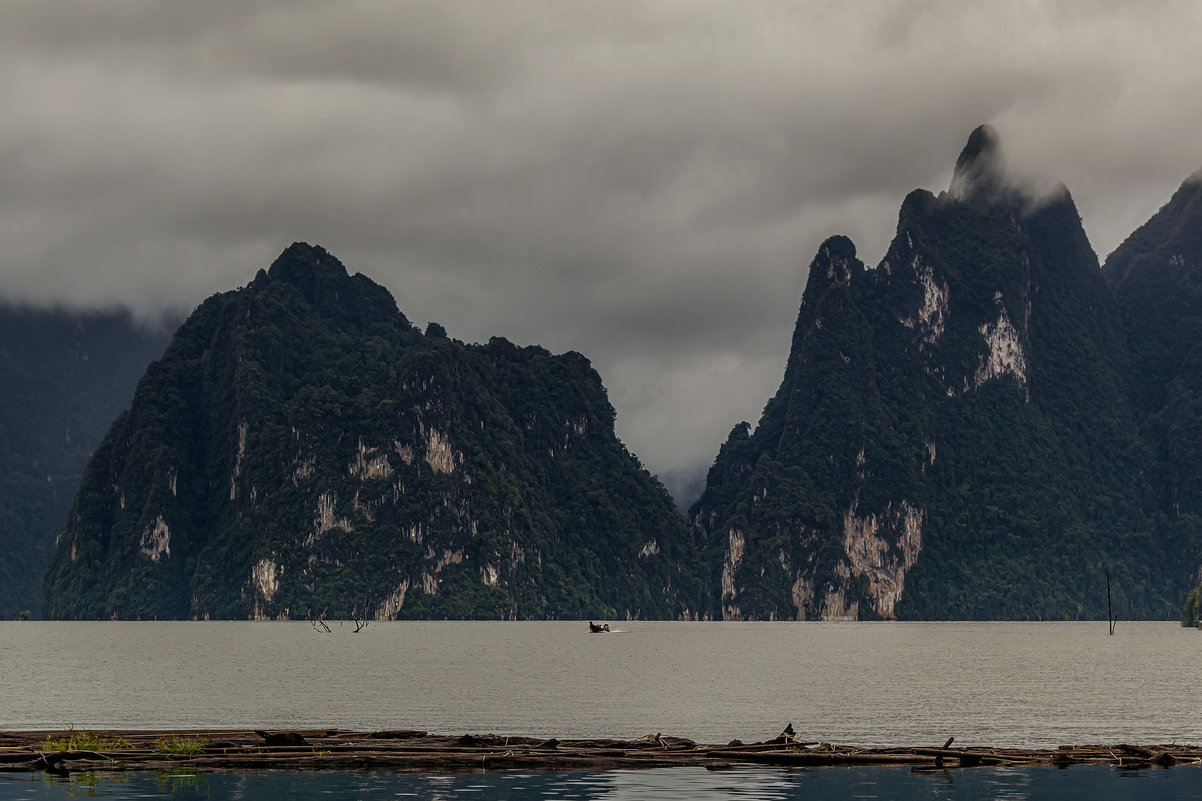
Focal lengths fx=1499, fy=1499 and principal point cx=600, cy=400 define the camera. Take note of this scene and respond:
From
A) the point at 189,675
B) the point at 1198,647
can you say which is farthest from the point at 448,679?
the point at 1198,647

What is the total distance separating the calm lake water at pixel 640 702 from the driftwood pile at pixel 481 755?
1.61 ft

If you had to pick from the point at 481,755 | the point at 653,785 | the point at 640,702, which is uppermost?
the point at 640,702

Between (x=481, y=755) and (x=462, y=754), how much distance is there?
2.08 ft

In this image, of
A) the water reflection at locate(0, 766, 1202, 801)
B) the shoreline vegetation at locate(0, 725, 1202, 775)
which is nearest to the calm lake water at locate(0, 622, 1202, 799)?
the water reflection at locate(0, 766, 1202, 801)

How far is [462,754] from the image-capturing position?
4144 centimetres

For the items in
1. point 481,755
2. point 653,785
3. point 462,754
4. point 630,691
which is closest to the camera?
point 653,785

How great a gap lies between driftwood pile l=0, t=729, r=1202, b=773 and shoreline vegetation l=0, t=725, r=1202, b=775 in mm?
28

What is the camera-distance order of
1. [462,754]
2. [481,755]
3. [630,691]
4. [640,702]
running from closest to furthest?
[481,755]
[462,754]
[640,702]
[630,691]

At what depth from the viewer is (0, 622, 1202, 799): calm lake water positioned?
3888cm

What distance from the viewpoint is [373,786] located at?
38281mm

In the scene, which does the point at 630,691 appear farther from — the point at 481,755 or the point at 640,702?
the point at 481,755

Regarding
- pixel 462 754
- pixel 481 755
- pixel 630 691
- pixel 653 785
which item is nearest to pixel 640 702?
pixel 630 691

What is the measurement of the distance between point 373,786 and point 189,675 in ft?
196

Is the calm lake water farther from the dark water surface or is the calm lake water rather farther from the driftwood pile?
the driftwood pile
